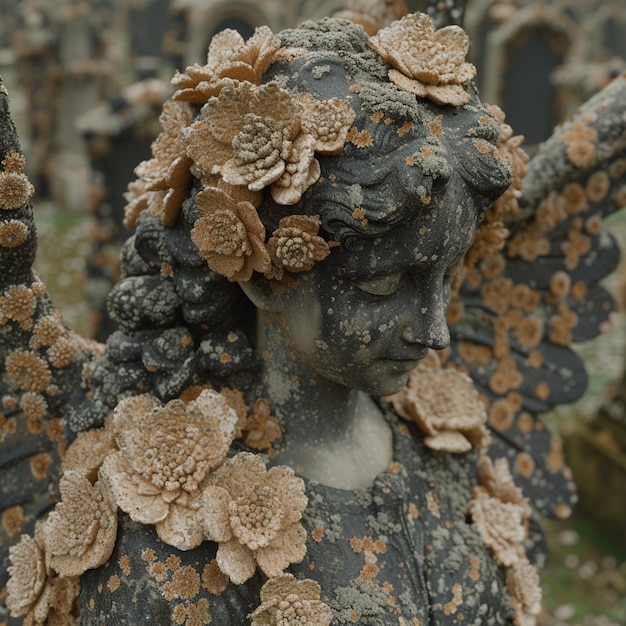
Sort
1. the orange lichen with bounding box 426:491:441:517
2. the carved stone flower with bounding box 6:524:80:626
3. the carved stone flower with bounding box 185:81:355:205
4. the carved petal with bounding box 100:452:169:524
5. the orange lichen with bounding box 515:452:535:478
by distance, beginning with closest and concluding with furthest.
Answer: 1. the carved stone flower with bounding box 185:81:355:205
2. the carved petal with bounding box 100:452:169:524
3. the carved stone flower with bounding box 6:524:80:626
4. the orange lichen with bounding box 426:491:441:517
5. the orange lichen with bounding box 515:452:535:478

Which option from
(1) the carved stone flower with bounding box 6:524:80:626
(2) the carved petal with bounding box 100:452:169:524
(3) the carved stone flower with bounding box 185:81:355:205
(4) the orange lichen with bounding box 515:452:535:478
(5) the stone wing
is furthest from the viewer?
(4) the orange lichen with bounding box 515:452:535:478

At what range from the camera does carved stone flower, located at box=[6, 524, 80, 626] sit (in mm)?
1355

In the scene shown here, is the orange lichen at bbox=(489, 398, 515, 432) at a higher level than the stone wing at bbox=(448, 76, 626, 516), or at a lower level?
lower

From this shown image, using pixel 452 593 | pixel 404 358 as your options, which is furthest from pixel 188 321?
pixel 452 593

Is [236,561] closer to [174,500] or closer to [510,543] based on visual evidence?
[174,500]

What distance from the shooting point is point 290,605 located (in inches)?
49.8

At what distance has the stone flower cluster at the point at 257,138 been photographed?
1133mm

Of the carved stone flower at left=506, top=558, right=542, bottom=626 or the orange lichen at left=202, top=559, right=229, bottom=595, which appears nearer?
the orange lichen at left=202, top=559, right=229, bottom=595

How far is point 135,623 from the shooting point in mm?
1251

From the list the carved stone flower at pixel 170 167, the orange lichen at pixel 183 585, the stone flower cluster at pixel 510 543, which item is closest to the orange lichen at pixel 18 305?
the carved stone flower at pixel 170 167

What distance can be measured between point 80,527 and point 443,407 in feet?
2.70

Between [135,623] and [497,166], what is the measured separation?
0.96 m

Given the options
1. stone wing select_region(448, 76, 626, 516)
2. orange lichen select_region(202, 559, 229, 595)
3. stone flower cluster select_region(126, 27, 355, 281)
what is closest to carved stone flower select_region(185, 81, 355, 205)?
stone flower cluster select_region(126, 27, 355, 281)

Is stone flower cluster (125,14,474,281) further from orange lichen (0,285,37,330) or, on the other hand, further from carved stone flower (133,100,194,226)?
orange lichen (0,285,37,330)
